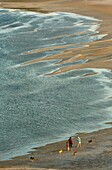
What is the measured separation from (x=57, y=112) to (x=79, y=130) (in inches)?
144

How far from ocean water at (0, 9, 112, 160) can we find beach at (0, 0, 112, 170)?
1080 mm

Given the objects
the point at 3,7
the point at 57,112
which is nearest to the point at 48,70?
the point at 57,112

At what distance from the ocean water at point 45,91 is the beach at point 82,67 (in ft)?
3.54

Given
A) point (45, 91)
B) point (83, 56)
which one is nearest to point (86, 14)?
point (83, 56)

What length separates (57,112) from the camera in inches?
1313

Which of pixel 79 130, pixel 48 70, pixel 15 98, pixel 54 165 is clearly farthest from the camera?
pixel 48 70

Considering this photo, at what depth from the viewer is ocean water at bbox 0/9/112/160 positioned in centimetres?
2995

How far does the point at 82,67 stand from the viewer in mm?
44250

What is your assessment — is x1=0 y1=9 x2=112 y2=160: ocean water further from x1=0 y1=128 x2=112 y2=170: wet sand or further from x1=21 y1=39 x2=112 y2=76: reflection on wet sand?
x1=0 y1=128 x2=112 y2=170: wet sand

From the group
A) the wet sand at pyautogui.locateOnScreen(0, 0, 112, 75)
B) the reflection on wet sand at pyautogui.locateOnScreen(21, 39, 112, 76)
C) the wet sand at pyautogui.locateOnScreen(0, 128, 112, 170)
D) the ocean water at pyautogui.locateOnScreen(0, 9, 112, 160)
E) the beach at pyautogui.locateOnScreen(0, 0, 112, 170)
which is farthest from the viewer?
the wet sand at pyautogui.locateOnScreen(0, 0, 112, 75)

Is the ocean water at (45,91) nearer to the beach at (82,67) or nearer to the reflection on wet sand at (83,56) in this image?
the reflection on wet sand at (83,56)

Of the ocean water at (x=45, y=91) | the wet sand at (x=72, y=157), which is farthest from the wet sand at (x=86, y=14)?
the wet sand at (x=72, y=157)

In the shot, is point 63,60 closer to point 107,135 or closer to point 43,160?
point 107,135

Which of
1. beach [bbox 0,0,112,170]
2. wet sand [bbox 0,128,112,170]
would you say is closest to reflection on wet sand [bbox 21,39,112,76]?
beach [bbox 0,0,112,170]
